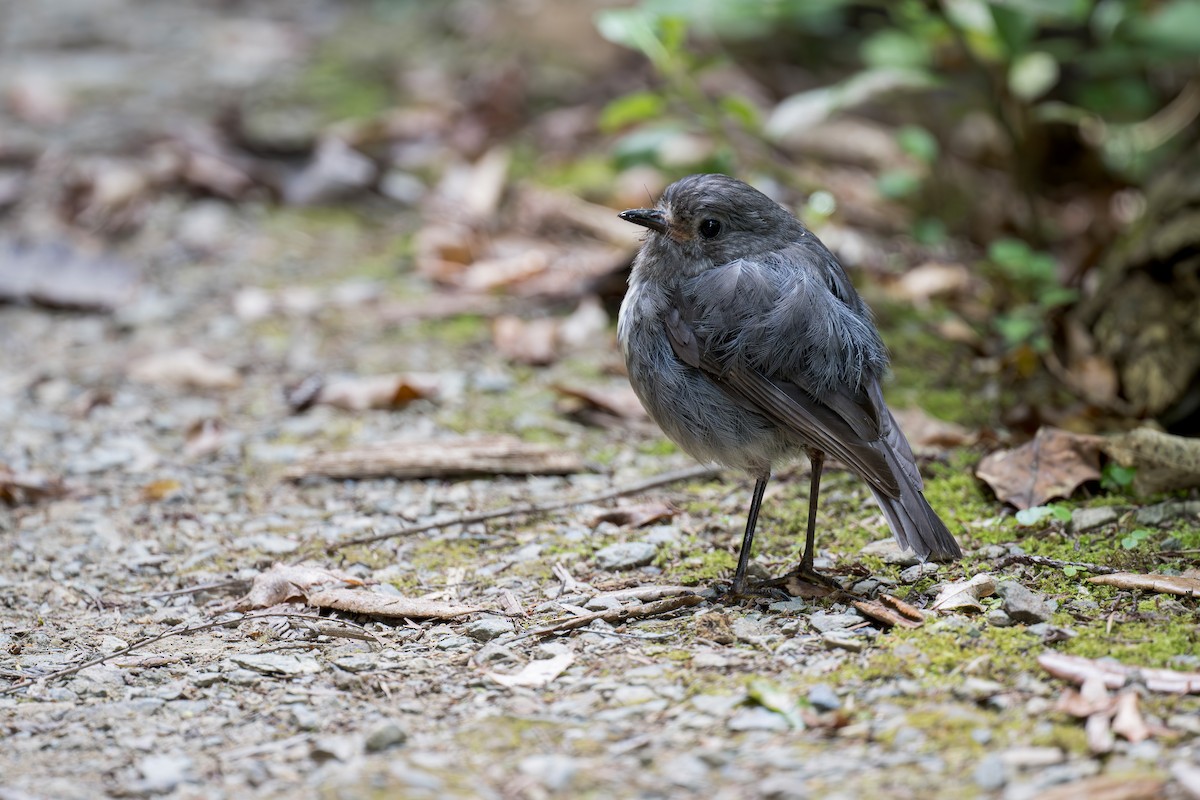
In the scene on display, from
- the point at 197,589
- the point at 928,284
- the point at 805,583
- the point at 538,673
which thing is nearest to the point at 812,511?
the point at 805,583

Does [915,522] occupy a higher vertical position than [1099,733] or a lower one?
higher

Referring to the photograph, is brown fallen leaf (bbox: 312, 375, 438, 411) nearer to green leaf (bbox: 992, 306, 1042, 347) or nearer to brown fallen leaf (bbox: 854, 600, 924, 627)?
brown fallen leaf (bbox: 854, 600, 924, 627)

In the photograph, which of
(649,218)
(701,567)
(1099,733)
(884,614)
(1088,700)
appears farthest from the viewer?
(649,218)

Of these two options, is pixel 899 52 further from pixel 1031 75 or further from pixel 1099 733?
pixel 1099 733

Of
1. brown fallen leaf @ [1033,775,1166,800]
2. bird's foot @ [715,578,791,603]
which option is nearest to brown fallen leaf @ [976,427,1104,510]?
bird's foot @ [715,578,791,603]

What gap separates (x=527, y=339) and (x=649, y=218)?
163cm

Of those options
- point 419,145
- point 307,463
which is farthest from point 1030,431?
point 419,145

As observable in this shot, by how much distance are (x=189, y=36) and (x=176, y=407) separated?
5.37m

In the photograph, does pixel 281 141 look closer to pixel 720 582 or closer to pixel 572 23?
pixel 572 23

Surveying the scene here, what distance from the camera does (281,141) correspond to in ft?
23.0

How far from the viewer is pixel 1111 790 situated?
236 cm

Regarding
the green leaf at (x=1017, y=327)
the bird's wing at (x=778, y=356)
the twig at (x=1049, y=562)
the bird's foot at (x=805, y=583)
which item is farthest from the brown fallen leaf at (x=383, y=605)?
the green leaf at (x=1017, y=327)

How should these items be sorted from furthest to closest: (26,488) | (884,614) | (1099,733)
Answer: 1. (26,488)
2. (884,614)
3. (1099,733)

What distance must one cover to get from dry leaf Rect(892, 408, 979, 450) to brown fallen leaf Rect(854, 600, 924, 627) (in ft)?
4.02
